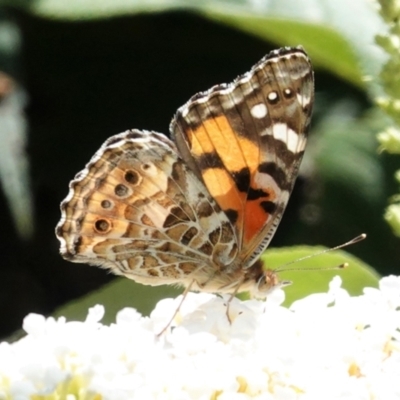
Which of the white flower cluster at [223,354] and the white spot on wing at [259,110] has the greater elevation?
the white spot on wing at [259,110]

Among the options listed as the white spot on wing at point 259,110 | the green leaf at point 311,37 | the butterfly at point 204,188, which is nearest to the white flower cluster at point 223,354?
the butterfly at point 204,188

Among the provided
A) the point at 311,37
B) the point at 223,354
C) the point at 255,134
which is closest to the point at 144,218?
the point at 255,134

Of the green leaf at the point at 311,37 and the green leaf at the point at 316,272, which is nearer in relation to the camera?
the green leaf at the point at 316,272

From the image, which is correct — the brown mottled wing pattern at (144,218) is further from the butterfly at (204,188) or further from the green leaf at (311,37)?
the green leaf at (311,37)

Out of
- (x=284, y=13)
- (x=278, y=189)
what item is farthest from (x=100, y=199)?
(x=284, y=13)

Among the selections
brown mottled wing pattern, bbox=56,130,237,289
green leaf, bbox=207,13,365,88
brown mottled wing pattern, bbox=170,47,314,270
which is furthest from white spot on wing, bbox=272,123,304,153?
green leaf, bbox=207,13,365,88

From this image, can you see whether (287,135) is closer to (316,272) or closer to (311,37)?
(316,272)

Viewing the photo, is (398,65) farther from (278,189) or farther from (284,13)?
(284,13)
